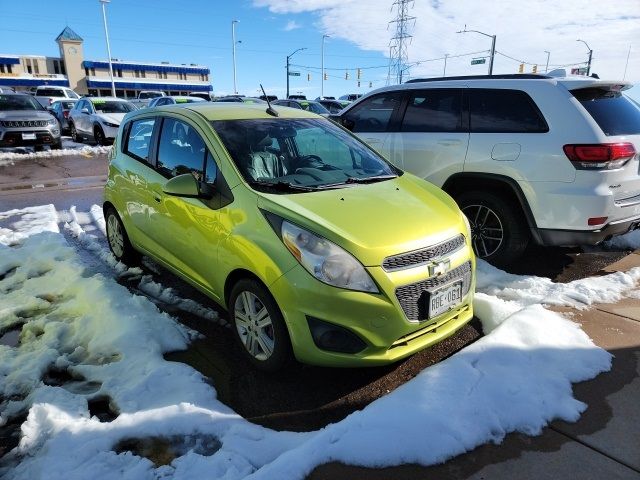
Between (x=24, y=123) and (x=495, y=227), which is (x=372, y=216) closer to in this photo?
(x=495, y=227)

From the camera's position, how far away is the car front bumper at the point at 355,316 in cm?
260

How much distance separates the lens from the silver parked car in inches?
526

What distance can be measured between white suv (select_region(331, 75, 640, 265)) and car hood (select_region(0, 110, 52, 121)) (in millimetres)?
12880

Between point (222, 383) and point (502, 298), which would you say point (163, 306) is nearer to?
point (222, 383)

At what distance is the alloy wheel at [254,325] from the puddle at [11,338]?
180cm

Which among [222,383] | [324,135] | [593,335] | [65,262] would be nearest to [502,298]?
[593,335]

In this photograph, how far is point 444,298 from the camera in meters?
2.88

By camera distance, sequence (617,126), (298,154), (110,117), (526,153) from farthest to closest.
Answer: (110,117)
(526,153)
(617,126)
(298,154)

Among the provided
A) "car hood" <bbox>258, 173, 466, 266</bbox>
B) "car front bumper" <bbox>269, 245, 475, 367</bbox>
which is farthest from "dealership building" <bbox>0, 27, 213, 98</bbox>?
"car front bumper" <bbox>269, 245, 475, 367</bbox>

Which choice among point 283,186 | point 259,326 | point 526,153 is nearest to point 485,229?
point 526,153

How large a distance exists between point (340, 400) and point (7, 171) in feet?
40.1

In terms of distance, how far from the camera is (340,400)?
291 cm

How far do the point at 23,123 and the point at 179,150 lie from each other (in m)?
12.7

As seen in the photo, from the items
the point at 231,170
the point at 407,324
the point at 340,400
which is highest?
the point at 231,170
